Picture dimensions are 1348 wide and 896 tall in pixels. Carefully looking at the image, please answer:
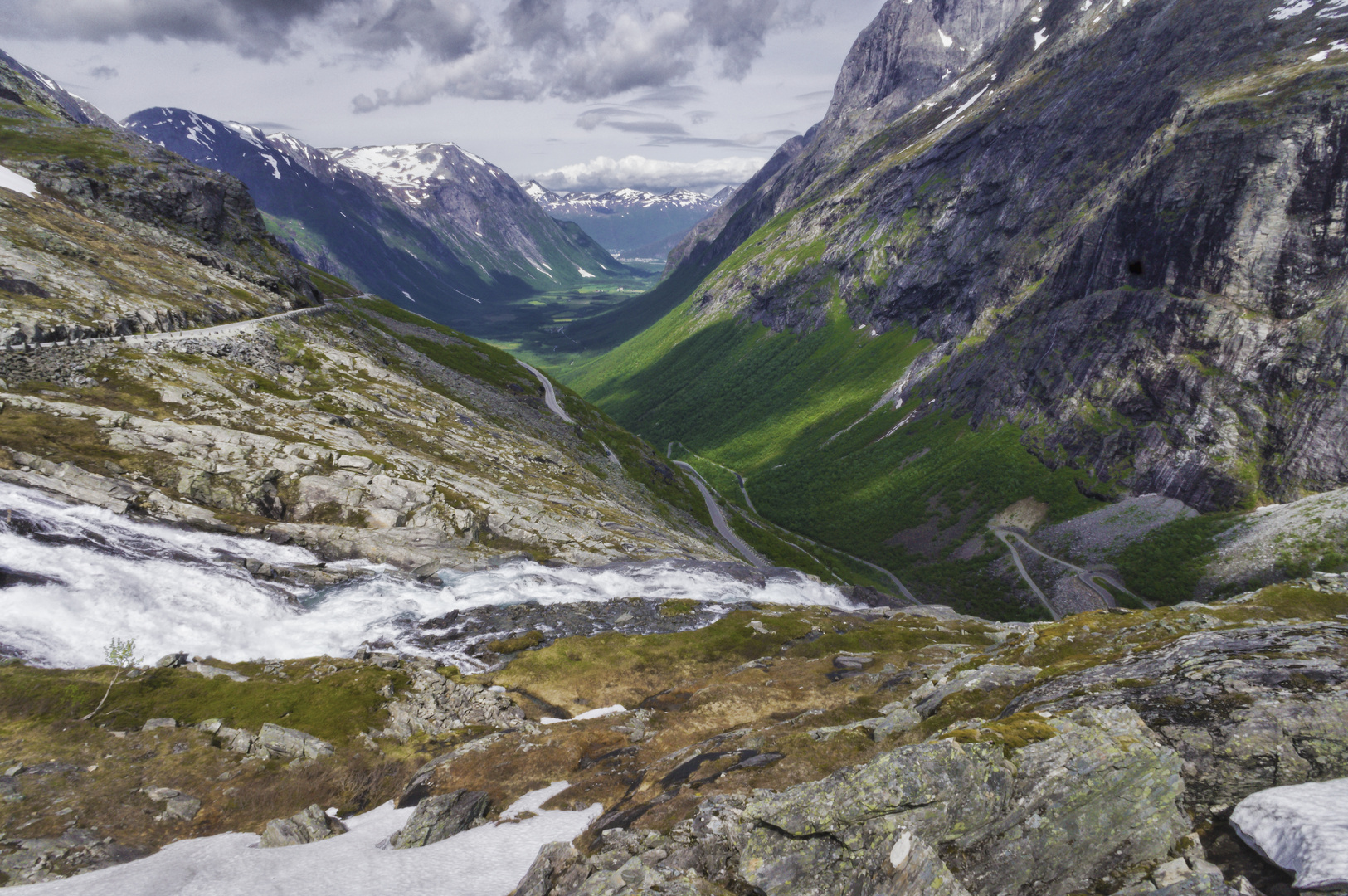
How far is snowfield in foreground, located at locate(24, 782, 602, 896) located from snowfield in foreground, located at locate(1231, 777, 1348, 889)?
20.2 m

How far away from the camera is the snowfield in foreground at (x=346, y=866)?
19969mm

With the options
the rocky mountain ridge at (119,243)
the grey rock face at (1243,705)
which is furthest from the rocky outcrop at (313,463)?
the grey rock face at (1243,705)

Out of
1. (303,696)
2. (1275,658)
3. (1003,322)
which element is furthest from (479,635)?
(1003,322)

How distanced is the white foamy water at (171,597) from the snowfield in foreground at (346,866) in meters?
19.2

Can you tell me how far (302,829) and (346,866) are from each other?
403 centimetres

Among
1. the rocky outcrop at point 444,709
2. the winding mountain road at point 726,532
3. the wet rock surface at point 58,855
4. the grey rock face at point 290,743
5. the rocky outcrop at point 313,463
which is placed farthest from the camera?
the winding mountain road at point 726,532

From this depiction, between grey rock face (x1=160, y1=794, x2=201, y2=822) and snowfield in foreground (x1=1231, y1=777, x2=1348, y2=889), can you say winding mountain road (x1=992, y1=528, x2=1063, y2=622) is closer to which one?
snowfield in foreground (x1=1231, y1=777, x2=1348, y2=889)

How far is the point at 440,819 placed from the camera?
23984 millimetres

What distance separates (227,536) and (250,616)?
9.68 m

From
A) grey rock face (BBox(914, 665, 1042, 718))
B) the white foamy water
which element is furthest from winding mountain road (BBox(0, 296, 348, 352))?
grey rock face (BBox(914, 665, 1042, 718))

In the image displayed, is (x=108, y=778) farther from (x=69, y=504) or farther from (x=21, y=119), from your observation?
(x=21, y=119)

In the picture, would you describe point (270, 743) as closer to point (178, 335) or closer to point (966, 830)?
point (966, 830)

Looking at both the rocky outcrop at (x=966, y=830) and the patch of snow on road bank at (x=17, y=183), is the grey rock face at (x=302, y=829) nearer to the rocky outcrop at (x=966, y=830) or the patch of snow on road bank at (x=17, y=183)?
the rocky outcrop at (x=966, y=830)

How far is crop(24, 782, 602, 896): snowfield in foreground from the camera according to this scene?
20.0m
